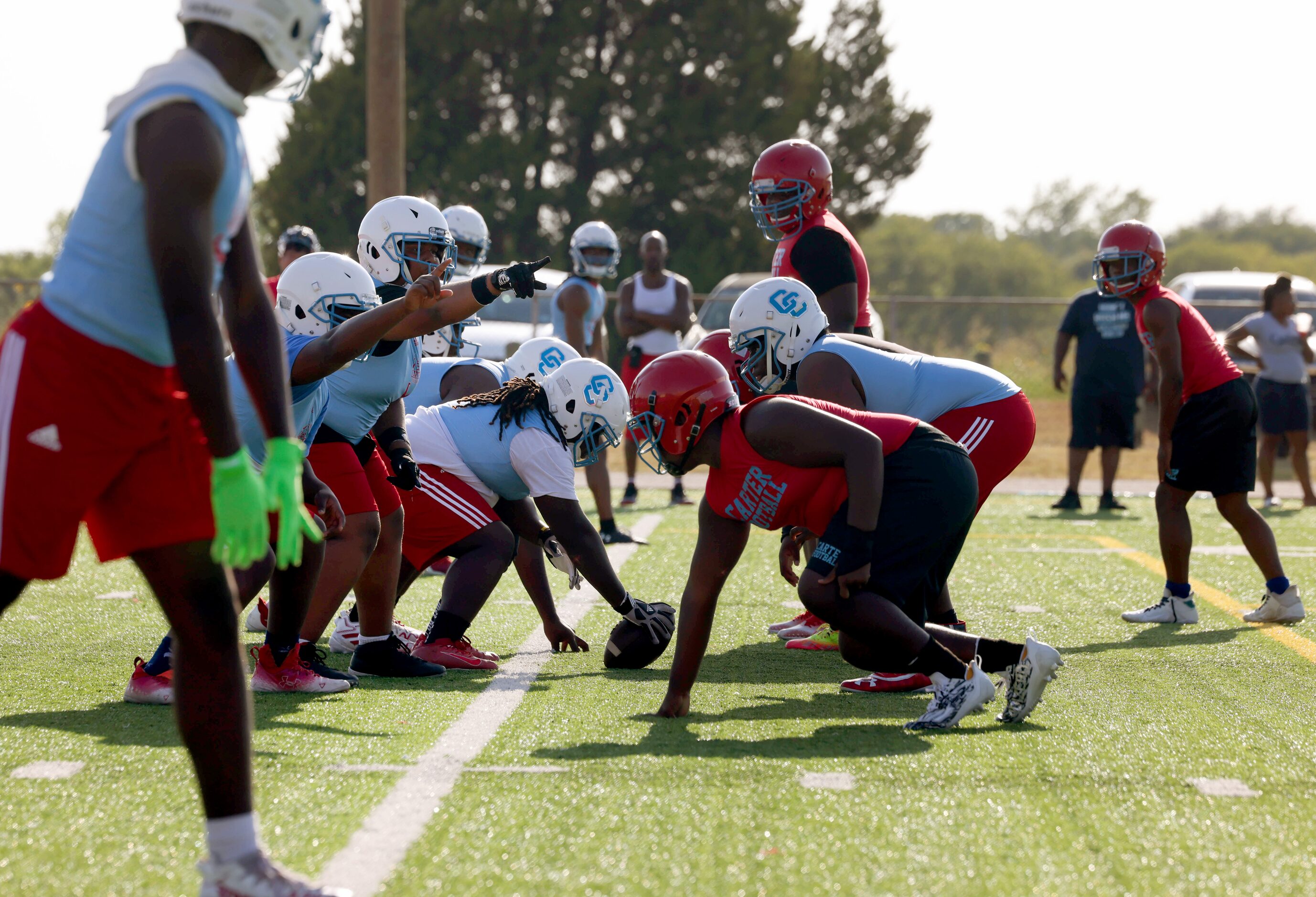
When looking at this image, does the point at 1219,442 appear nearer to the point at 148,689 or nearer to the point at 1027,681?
the point at 1027,681

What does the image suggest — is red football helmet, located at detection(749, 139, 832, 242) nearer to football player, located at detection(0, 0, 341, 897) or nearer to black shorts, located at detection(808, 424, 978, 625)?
black shorts, located at detection(808, 424, 978, 625)

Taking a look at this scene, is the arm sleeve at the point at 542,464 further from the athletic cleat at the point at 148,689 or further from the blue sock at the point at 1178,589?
the blue sock at the point at 1178,589

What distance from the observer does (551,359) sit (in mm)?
6281

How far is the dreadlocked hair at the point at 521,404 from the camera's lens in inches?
214

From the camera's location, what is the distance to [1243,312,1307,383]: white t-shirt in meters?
12.0

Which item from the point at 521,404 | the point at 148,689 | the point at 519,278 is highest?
the point at 519,278

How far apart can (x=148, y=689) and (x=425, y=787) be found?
1420 mm

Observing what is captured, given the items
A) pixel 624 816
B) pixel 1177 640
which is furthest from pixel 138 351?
pixel 1177 640

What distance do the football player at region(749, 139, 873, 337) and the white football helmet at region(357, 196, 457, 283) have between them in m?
1.38

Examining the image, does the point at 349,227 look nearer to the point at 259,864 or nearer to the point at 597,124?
the point at 597,124

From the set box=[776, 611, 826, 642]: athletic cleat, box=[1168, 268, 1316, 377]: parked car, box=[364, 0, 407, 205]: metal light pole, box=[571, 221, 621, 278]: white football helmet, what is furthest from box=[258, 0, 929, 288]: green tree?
box=[776, 611, 826, 642]: athletic cleat

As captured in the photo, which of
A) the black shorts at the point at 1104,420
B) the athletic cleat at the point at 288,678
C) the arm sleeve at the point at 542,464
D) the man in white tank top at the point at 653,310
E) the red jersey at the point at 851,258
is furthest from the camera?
the black shorts at the point at 1104,420

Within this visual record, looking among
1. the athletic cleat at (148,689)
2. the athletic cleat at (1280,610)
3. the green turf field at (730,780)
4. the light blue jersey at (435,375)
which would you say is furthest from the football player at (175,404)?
the athletic cleat at (1280,610)

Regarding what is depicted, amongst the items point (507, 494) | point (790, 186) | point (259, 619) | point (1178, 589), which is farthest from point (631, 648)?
point (1178, 589)
